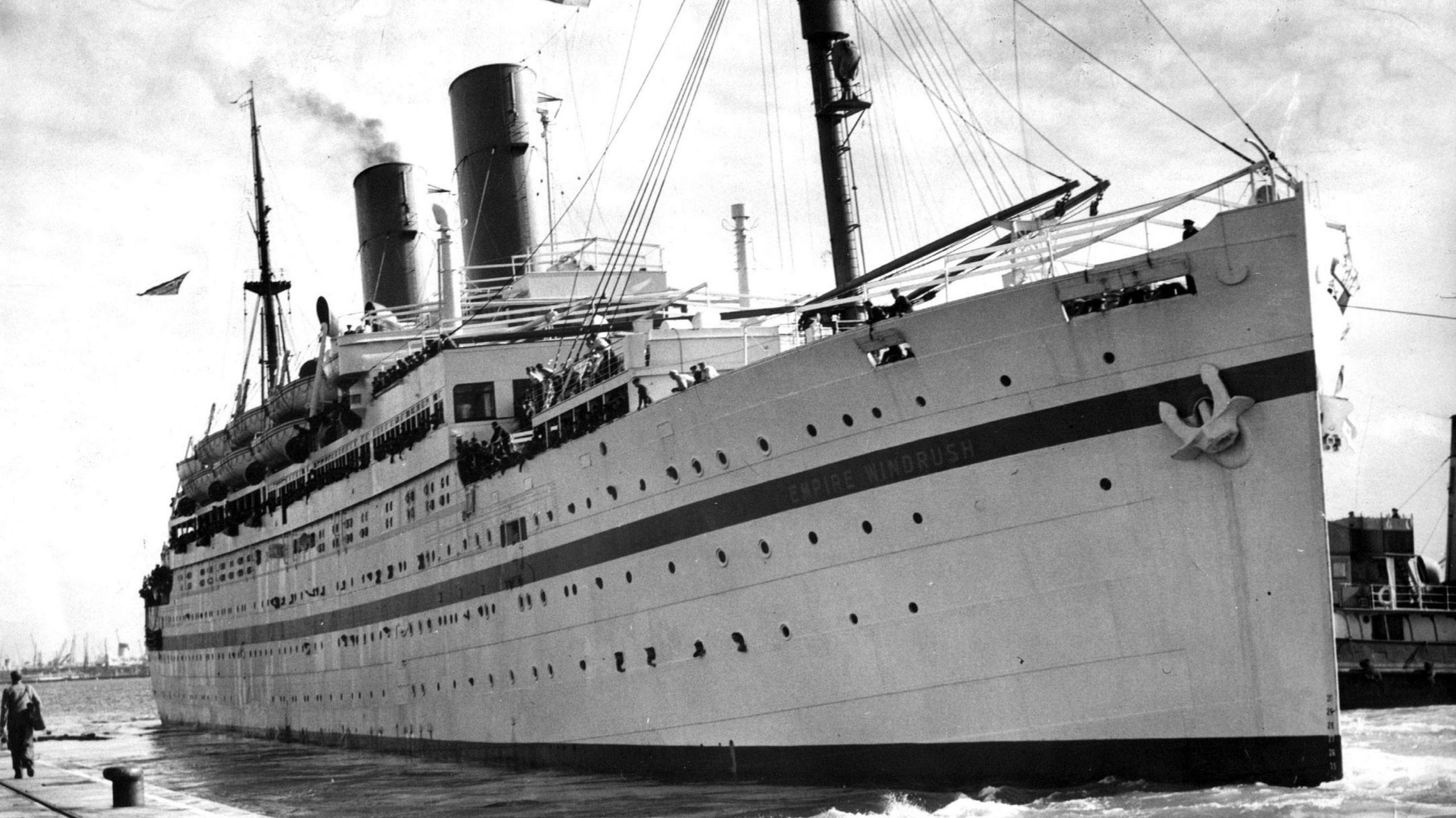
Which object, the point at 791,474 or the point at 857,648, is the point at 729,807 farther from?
the point at 791,474

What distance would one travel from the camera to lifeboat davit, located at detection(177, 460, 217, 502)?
1489 inches

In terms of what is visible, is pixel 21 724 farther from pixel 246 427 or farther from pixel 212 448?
pixel 212 448

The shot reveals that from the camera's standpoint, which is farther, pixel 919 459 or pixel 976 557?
pixel 919 459

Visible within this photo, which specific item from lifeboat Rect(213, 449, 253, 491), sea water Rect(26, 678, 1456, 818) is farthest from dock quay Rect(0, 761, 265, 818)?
lifeboat Rect(213, 449, 253, 491)

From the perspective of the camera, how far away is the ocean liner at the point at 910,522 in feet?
41.7

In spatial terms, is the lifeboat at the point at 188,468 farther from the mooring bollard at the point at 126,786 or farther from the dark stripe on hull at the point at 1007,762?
the mooring bollard at the point at 126,786

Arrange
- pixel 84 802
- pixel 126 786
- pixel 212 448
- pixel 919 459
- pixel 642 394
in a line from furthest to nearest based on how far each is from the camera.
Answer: pixel 212 448, pixel 642 394, pixel 919 459, pixel 84 802, pixel 126 786

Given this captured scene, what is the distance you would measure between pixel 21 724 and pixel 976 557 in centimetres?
1168

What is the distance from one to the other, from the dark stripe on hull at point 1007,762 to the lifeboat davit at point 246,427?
19508 mm

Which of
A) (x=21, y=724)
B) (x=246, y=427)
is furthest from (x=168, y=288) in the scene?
(x=21, y=724)

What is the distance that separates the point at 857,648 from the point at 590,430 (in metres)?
5.44

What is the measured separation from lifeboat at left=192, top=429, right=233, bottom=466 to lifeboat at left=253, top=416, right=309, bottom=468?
4914mm

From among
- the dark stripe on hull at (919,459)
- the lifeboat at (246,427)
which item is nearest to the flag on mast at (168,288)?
the lifeboat at (246,427)

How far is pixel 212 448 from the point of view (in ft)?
126
